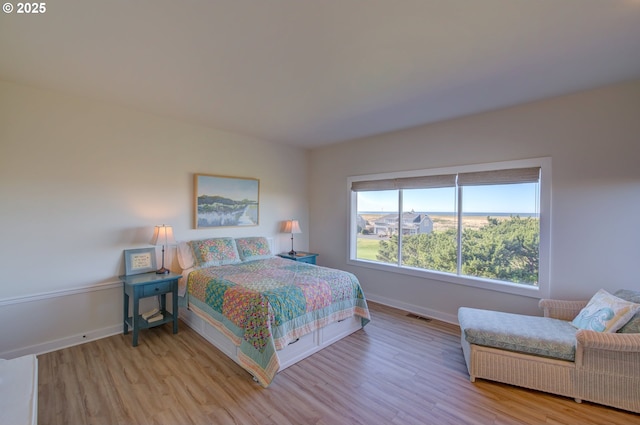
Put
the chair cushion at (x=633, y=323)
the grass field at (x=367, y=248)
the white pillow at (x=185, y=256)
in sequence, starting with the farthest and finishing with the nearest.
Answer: the grass field at (x=367, y=248) < the white pillow at (x=185, y=256) < the chair cushion at (x=633, y=323)

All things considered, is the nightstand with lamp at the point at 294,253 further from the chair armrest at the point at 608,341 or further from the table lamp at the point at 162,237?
the chair armrest at the point at 608,341

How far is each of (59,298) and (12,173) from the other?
137 centimetres

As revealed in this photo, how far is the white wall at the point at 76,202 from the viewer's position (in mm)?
2662

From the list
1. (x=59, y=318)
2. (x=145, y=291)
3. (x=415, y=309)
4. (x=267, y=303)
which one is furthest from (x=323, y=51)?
(x=59, y=318)

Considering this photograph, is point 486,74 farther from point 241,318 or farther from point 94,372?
point 94,372

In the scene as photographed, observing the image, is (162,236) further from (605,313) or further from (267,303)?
(605,313)

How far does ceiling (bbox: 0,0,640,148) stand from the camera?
5.42 ft

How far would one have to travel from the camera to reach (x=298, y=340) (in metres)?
2.73

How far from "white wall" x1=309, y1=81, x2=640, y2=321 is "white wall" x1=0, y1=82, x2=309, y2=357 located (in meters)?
3.72

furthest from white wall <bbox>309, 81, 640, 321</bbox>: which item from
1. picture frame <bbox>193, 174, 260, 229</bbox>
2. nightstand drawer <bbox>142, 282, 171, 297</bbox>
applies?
nightstand drawer <bbox>142, 282, 171, 297</bbox>

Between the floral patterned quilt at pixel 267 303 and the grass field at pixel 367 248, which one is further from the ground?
the grass field at pixel 367 248

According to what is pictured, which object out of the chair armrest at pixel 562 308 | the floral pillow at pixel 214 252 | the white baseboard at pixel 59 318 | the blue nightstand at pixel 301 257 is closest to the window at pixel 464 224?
the chair armrest at pixel 562 308

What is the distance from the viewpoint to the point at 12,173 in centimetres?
265

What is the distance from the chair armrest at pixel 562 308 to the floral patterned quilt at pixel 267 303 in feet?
6.12
